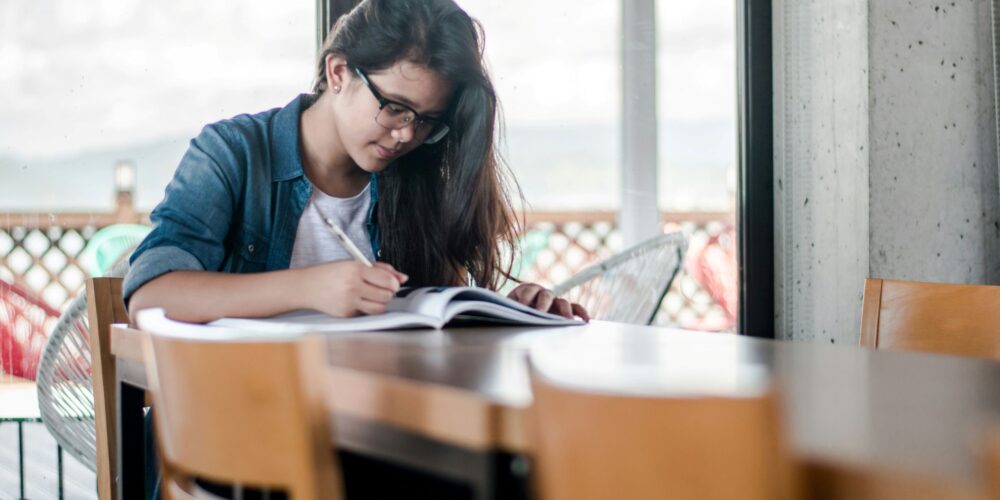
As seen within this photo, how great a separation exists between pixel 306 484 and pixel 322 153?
111cm

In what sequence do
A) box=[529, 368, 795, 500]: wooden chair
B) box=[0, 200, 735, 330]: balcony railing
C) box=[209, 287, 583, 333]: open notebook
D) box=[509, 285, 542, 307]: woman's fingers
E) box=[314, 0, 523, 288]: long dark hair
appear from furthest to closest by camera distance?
box=[0, 200, 735, 330]: balcony railing
box=[314, 0, 523, 288]: long dark hair
box=[509, 285, 542, 307]: woman's fingers
box=[209, 287, 583, 333]: open notebook
box=[529, 368, 795, 500]: wooden chair

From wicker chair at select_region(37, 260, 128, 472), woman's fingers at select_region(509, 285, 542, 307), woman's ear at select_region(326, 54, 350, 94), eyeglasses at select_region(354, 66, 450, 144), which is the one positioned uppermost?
woman's ear at select_region(326, 54, 350, 94)

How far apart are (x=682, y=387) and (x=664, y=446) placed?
3 cm

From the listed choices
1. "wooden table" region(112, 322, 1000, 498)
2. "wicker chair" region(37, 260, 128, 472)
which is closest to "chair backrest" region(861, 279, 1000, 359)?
"wooden table" region(112, 322, 1000, 498)

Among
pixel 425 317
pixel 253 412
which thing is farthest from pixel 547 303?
pixel 253 412

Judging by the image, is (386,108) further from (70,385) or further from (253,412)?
(253,412)

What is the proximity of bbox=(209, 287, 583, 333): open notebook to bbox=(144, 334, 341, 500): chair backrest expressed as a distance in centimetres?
33

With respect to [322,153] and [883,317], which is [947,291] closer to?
[883,317]

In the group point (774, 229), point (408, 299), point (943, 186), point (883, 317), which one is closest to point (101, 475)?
point (408, 299)

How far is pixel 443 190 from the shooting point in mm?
1842

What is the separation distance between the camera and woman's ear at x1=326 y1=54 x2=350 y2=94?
5.72ft

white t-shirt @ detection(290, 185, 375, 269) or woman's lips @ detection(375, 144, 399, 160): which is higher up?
woman's lips @ detection(375, 144, 399, 160)

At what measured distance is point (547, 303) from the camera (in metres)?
1.39

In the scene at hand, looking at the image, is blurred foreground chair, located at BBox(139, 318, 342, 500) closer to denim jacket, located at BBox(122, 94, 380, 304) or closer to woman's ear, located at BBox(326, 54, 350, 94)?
denim jacket, located at BBox(122, 94, 380, 304)
